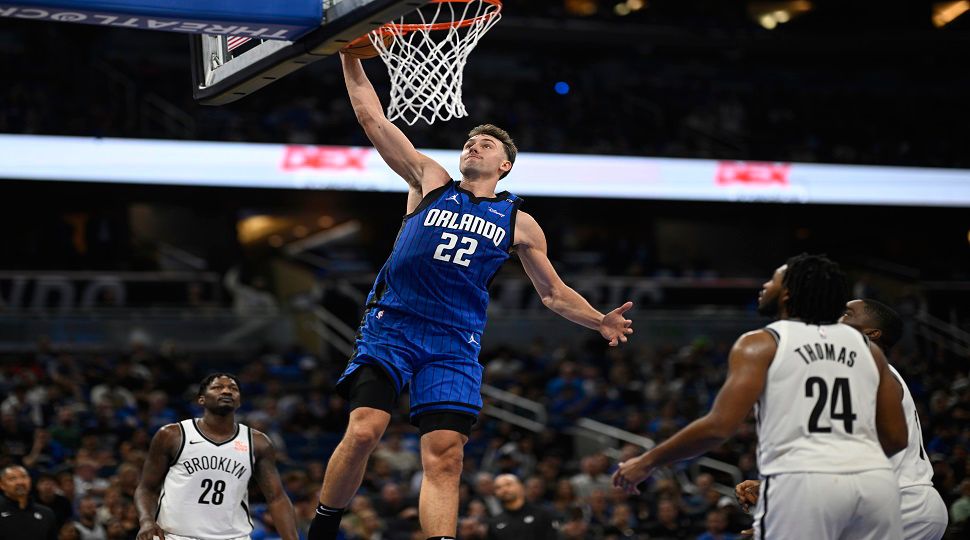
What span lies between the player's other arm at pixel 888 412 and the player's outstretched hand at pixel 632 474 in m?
1.01

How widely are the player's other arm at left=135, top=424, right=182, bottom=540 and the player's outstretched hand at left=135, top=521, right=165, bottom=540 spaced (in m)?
0.14

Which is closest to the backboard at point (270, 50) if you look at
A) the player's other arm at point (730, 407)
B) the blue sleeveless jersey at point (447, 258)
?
the blue sleeveless jersey at point (447, 258)

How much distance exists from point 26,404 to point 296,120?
1058cm

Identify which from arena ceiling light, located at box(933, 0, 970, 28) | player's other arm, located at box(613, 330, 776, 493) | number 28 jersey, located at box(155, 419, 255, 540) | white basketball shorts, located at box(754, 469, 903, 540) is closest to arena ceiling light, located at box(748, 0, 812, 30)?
arena ceiling light, located at box(933, 0, 970, 28)

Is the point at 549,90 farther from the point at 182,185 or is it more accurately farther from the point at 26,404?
→ the point at 26,404

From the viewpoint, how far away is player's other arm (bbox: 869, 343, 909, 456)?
16.4 ft

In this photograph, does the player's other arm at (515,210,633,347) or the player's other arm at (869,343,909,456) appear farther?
the player's other arm at (515,210,633,347)

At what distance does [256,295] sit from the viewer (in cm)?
2428

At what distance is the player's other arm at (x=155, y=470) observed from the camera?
7.98 m

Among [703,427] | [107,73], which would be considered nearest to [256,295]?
[107,73]

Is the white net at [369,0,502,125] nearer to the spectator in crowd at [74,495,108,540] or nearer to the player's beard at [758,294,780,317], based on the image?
the player's beard at [758,294,780,317]

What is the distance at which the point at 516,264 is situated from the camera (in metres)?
29.3

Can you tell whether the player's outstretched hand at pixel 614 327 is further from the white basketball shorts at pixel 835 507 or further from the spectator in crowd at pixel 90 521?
the spectator in crowd at pixel 90 521

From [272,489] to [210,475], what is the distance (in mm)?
441
